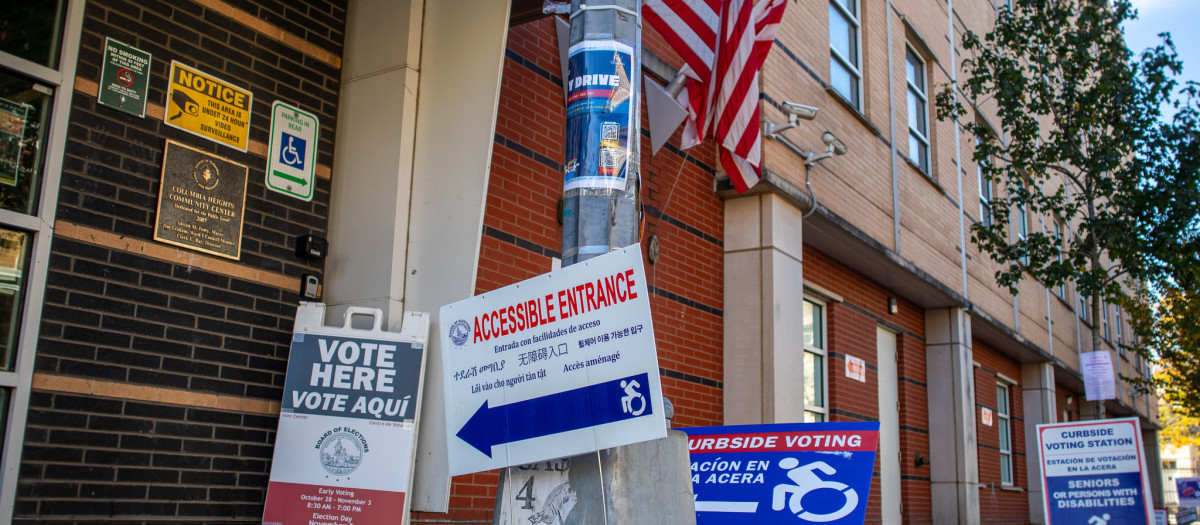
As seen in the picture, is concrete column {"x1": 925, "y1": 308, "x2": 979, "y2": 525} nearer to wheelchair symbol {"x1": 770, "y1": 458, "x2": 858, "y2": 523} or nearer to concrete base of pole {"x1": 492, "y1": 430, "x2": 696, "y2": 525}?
wheelchair symbol {"x1": 770, "y1": 458, "x2": 858, "y2": 523}

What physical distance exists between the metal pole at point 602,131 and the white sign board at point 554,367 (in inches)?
8.9

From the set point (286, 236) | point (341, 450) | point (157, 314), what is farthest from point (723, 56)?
point (157, 314)

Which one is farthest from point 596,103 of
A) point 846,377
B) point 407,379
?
point 846,377

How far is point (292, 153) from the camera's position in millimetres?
5762

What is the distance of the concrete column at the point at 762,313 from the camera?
28.9ft

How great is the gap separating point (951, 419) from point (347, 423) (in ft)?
35.3

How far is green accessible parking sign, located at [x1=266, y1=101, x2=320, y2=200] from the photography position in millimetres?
5652

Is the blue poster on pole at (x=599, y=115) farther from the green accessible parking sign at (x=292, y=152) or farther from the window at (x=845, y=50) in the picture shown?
the window at (x=845, y=50)

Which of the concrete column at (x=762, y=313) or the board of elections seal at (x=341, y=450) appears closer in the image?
the board of elections seal at (x=341, y=450)

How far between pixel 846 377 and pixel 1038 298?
9.15 metres

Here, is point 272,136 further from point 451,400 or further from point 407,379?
point 451,400

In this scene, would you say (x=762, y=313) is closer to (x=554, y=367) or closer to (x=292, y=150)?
(x=292, y=150)

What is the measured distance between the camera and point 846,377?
11320mm

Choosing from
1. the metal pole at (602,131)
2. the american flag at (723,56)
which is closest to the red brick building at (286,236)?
the american flag at (723,56)
